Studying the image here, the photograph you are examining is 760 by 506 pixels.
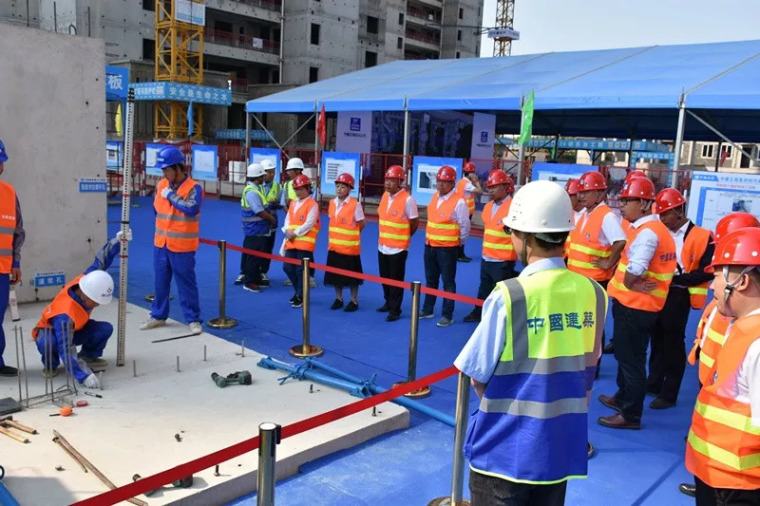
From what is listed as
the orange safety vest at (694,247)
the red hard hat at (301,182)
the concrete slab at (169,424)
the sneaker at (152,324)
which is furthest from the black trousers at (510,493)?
the red hard hat at (301,182)

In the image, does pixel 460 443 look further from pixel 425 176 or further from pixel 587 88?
pixel 425 176

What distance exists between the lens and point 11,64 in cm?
714

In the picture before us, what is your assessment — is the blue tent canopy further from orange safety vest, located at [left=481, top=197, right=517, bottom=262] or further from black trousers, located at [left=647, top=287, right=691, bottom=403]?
black trousers, located at [left=647, top=287, right=691, bottom=403]

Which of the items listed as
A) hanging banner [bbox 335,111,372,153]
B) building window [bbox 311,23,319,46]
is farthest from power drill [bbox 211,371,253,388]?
building window [bbox 311,23,319,46]

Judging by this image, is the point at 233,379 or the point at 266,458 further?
the point at 233,379

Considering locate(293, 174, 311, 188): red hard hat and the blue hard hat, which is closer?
the blue hard hat

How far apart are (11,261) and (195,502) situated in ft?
9.68

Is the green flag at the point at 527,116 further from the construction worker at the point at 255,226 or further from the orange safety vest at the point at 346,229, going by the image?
the orange safety vest at the point at 346,229

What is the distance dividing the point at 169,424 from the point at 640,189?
412 cm

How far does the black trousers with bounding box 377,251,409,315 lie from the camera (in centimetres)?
801

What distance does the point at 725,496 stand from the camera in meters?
2.49

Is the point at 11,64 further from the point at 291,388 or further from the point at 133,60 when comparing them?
the point at 133,60

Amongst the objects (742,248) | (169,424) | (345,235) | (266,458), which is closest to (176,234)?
(345,235)

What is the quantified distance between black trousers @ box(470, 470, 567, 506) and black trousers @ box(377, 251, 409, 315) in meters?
5.55
